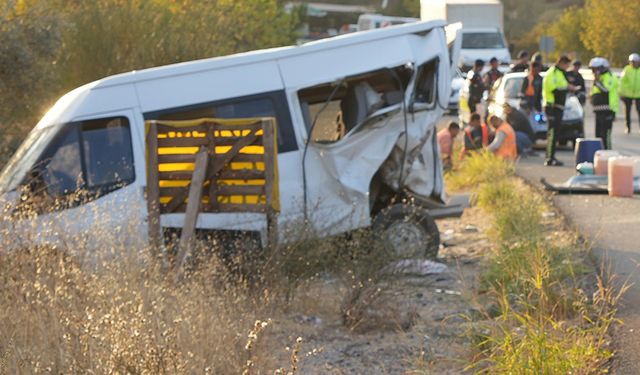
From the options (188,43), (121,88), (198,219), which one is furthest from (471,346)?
(188,43)

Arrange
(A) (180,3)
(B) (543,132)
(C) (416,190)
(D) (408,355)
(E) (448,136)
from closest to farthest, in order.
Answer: (D) (408,355) → (C) (416,190) → (E) (448,136) → (B) (543,132) → (A) (180,3)

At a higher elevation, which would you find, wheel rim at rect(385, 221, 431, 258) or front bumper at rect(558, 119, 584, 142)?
wheel rim at rect(385, 221, 431, 258)

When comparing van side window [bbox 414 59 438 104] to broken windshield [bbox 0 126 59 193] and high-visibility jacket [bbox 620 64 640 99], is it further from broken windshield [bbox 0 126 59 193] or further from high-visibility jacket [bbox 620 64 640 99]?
high-visibility jacket [bbox 620 64 640 99]

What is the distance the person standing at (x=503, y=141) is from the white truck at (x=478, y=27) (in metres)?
20.6

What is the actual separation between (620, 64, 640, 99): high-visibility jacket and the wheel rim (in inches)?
587

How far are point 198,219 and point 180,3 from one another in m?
15.8

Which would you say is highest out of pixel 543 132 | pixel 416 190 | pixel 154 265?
pixel 154 265

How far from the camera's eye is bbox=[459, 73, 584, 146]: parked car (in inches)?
965

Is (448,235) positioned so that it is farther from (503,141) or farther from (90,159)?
(503,141)

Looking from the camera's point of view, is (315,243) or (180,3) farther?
(180,3)

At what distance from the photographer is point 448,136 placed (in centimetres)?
2255

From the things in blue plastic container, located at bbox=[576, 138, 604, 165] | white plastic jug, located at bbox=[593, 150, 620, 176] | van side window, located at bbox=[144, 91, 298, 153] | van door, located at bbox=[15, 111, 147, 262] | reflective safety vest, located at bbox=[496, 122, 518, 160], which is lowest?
reflective safety vest, located at bbox=[496, 122, 518, 160]

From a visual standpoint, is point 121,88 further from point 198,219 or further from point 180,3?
point 180,3

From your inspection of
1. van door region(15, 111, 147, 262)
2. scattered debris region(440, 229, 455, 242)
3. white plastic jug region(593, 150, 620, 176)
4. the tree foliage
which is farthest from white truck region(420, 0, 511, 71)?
van door region(15, 111, 147, 262)
